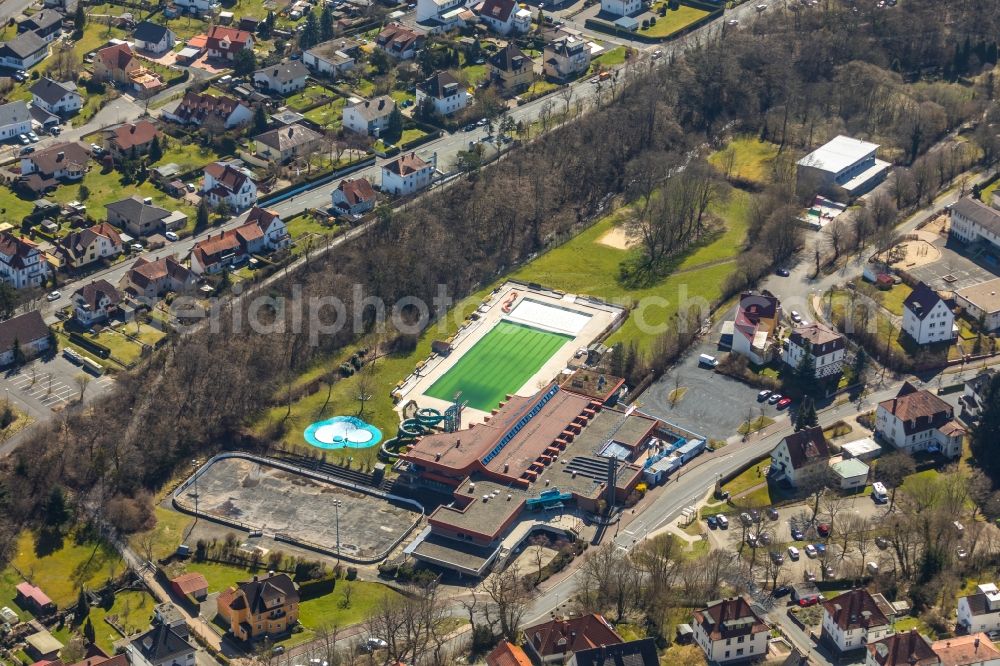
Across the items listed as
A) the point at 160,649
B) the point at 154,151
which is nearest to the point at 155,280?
the point at 154,151

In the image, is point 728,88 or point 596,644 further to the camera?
point 728,88

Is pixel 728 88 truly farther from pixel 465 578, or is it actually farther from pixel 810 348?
pixel 465 578

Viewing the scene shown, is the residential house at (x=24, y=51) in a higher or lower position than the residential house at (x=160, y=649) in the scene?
higher

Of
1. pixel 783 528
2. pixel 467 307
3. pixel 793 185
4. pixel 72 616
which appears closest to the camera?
pixel 72 616

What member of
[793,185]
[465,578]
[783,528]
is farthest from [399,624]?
[793,185]

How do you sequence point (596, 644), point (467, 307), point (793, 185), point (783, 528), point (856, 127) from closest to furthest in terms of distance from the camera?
point (596, 644) < point (783, 528) < point (467, 307) < point (793, 185) < point (856, 127)

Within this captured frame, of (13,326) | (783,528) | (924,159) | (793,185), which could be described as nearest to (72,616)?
(13,326)

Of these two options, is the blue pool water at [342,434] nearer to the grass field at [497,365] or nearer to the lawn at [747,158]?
the grass field at [497,365]

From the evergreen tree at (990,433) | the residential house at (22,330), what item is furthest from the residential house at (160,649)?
the evergreen tree at (990,433)
